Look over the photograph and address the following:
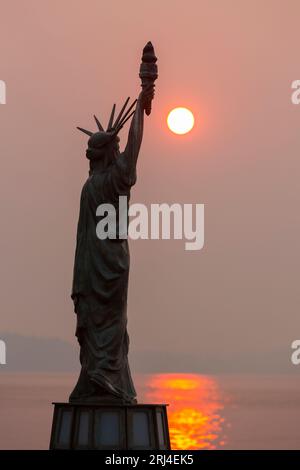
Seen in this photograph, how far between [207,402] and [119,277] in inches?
4183

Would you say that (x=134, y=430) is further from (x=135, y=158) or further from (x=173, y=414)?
(x=173, y=414)

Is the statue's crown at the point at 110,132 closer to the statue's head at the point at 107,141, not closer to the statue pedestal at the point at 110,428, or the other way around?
the statue's head at the point at 107,141

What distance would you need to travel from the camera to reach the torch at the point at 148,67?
19516 mm

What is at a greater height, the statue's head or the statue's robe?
the statue's head

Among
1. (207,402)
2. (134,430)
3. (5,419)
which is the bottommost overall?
(134,430)

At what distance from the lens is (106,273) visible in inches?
755

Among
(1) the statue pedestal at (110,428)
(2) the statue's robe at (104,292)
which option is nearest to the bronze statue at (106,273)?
(2) the statue's robe at (104,292)

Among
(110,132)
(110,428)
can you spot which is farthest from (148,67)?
(110,428)

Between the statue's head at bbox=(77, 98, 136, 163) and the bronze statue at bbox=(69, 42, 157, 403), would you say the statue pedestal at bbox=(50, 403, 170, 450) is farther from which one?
the statue's head at bbox=(77, 98, 136, 163)

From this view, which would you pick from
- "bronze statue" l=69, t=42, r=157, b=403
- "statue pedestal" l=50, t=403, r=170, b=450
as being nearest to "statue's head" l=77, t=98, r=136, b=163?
"bronze statue" l=69, t=42, r=157, b=403

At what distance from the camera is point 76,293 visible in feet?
63.4

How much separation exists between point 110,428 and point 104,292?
209cm

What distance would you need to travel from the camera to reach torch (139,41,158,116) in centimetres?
1952

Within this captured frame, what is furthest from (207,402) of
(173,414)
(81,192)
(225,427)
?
(81,192)
